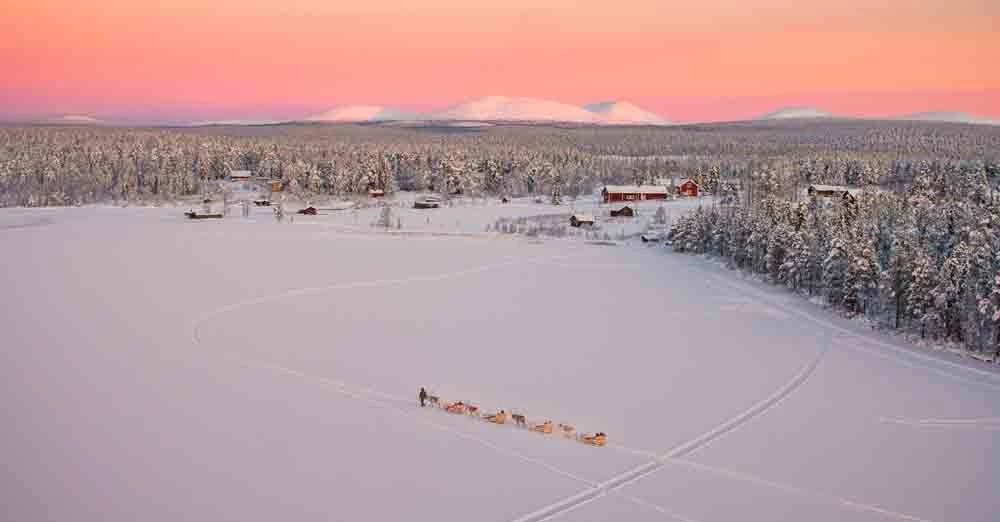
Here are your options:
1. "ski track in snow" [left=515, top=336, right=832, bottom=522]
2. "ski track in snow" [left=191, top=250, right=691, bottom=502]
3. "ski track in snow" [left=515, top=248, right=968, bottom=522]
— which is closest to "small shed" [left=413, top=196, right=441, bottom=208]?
"ski track in snow" [left=191, top=250, right=691, bottom=502]

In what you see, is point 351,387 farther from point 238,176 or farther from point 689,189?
point 238,176

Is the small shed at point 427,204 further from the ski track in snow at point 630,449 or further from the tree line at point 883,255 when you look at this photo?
the ski track in snow at point 630,449

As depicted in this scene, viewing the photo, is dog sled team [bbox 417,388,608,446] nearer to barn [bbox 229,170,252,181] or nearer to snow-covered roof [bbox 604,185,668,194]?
snow-covered roof [bbox 604,185,668,194]

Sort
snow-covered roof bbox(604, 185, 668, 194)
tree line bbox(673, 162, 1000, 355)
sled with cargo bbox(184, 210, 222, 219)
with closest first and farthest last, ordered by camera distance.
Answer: tree line bbox(673, 162, 1000, 355) < sled with cargo bbox(184, 210, 222, 219) < snow-covered roof bbox(604, 185, 668, 194)

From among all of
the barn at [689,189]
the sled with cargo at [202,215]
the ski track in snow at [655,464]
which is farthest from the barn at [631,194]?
the ski track in snow at [655,464]

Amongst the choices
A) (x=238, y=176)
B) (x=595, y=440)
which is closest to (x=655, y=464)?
(x=595, y=440)

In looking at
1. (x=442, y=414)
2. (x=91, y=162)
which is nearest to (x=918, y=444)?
(x=442, y=414)
